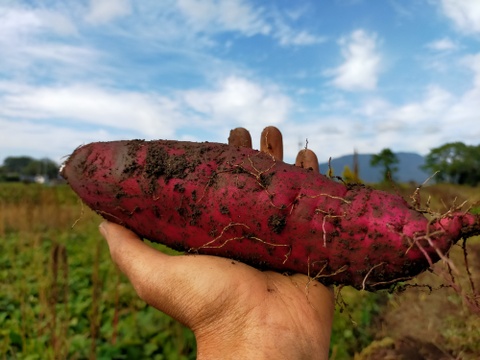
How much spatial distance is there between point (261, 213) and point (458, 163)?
55.6m

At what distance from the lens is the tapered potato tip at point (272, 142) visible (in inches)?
87.7

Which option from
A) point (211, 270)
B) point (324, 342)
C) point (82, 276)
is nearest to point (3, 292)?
point (82, 276)

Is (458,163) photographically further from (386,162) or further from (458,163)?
(386,162)

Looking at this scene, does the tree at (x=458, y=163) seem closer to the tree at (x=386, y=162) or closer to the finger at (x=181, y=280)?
the tree at (x=386, y=162)

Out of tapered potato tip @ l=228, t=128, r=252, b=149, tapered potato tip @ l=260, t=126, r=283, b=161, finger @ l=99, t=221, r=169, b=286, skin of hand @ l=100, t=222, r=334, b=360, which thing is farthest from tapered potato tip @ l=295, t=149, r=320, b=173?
finger @ l=99, t=221, r=169, b=286

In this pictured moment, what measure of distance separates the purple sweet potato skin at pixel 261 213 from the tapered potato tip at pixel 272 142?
32cm

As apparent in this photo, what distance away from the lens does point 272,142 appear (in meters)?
2.24

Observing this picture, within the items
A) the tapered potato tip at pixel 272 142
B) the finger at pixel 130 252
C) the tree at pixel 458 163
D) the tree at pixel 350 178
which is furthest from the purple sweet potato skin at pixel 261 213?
the tree at pixel 458 163

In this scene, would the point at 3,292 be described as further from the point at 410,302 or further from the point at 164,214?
the point at 410,302

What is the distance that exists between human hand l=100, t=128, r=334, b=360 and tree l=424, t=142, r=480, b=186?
48.5m

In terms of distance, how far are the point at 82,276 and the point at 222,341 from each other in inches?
140

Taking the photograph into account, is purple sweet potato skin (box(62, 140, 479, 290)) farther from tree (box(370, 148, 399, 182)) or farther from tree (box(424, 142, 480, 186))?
tree (box(424, 142, 480, 186))

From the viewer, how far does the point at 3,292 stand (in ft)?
13.3

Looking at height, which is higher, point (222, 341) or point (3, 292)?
point (222, 341)
